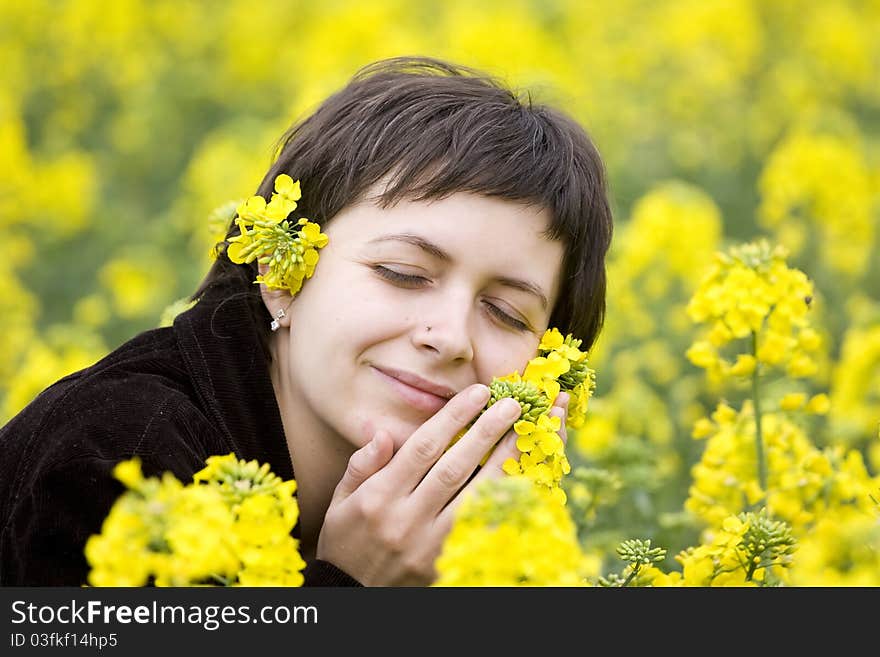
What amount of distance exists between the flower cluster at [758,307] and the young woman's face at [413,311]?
18.3 inches

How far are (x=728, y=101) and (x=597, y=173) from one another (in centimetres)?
536

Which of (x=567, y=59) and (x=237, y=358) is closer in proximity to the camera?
(x=237, y=358)

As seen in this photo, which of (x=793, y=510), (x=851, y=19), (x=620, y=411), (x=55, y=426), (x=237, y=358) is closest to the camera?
(x=55, y=426)

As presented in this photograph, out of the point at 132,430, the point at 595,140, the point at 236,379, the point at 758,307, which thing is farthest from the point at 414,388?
the point at 595,140

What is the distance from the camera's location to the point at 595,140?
2.99 meters

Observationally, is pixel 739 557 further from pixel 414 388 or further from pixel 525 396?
pixel 414 388

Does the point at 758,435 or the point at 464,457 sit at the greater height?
the point at 758,435

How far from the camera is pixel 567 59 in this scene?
7938 mm

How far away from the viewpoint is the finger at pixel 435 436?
197 cm

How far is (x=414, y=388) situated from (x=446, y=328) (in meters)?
0.13

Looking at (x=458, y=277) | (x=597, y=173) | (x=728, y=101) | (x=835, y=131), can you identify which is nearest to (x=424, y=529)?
(x=458, y=277)

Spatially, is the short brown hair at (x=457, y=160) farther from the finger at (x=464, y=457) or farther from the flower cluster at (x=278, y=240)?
the finger at (x=464, y=457)

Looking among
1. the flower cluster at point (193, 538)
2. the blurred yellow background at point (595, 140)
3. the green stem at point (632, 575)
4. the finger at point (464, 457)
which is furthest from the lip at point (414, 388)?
the blurred yellow background at point (595, 140)
